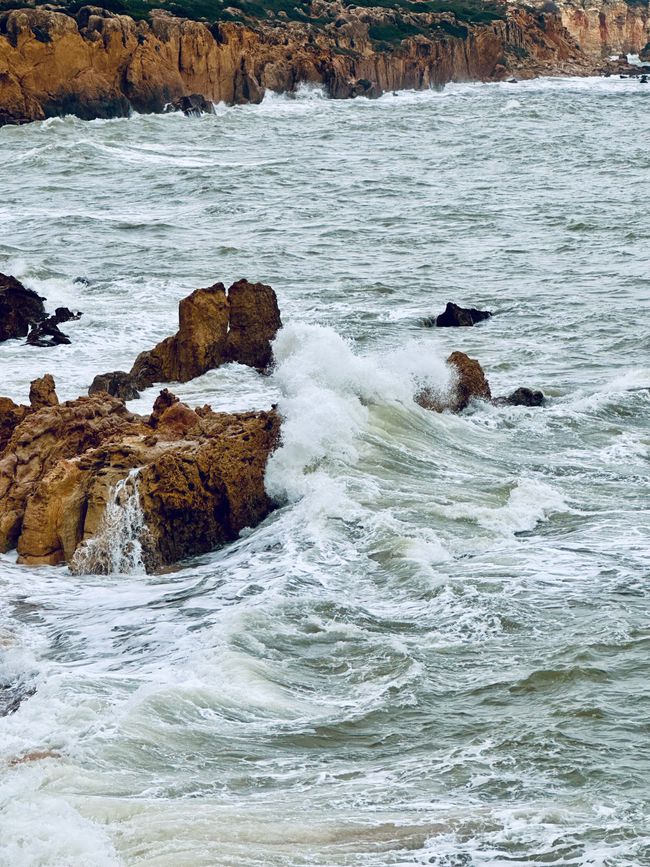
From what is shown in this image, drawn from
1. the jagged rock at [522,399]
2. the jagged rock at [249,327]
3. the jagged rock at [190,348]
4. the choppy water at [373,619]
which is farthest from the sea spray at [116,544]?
the jagged rock at [249,327]

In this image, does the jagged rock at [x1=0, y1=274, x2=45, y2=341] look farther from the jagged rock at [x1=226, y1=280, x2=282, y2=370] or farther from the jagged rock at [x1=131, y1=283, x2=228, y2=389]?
the jagged rock at [x1=226, y1=280, x2=282, y2=370]

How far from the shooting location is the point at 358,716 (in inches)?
301

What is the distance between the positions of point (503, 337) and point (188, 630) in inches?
399

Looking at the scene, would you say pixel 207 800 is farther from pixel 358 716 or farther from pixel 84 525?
pixel 84 525

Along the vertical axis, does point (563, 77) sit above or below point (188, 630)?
above

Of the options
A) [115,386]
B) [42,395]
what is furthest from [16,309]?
[42,395]

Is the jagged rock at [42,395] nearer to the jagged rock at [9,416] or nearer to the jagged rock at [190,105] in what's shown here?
the jagged rock at [9,416]

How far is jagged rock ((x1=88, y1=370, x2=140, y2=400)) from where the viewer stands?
48.2 ft

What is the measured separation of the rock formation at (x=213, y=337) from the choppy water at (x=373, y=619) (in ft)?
0.93

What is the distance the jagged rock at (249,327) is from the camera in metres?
16.2

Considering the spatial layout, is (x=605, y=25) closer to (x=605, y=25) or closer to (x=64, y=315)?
(x=605, y=25)

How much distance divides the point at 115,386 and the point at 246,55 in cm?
4625

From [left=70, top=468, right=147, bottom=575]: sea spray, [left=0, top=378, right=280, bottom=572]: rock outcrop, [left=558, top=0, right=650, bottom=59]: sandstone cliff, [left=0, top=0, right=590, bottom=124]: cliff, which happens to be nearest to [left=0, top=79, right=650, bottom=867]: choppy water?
[left=70, top=468, right=147, bottom=575]: sea spray

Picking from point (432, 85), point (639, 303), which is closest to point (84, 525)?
point (639, 303)
